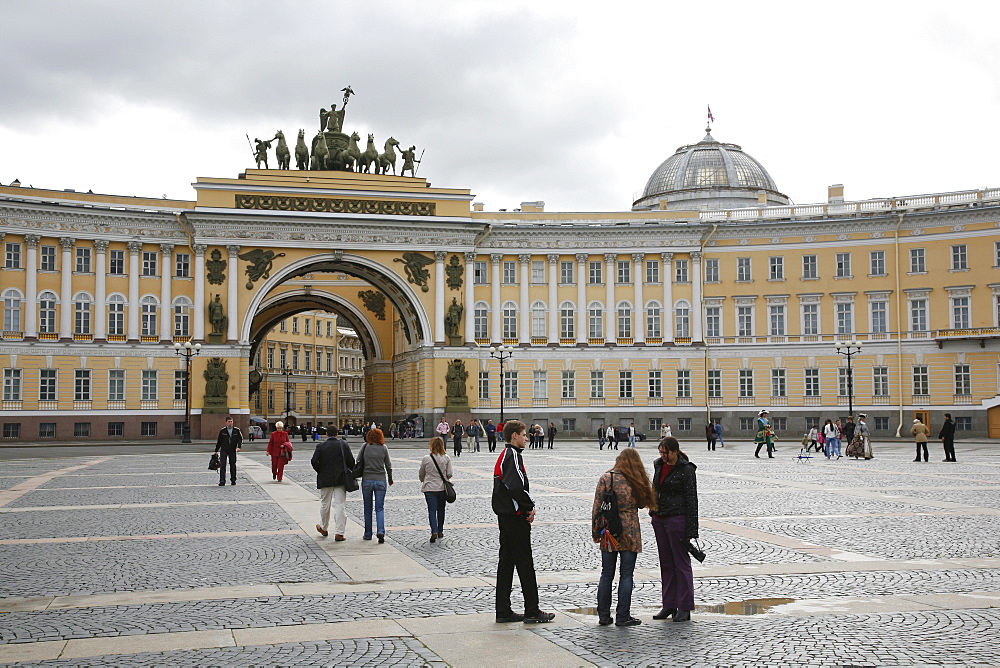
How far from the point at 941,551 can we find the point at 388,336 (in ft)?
213

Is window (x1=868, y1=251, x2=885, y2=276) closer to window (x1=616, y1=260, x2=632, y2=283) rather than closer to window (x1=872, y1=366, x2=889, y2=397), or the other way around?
window (x1=872, y1=366, x2=889, y2=397)

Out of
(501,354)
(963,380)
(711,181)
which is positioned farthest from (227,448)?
(711,181)

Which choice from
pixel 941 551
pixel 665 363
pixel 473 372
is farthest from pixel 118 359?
pixel 941 551

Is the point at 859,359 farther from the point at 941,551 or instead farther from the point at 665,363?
the point at 941,551

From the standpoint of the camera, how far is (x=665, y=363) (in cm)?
7012

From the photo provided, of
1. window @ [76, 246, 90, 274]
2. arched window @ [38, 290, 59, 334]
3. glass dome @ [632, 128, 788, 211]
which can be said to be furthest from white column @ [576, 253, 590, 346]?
arched window @ [38, 290, 59, 334]

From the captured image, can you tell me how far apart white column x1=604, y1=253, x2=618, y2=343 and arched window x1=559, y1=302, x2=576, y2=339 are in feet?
7.03

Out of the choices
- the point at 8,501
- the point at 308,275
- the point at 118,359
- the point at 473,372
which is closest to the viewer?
the point at 8,501

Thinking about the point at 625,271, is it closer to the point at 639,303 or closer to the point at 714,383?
the point at 639,303

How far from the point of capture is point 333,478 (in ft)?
58.0

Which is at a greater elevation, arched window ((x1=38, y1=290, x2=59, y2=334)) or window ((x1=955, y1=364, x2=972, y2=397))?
arched window ((x1=38, y1=290, x2=59, y2=334))

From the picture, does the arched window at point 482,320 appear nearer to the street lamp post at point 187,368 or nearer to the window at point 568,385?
the window at point 568,385

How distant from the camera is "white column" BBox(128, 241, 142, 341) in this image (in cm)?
6481

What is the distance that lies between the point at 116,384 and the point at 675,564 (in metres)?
58.7
